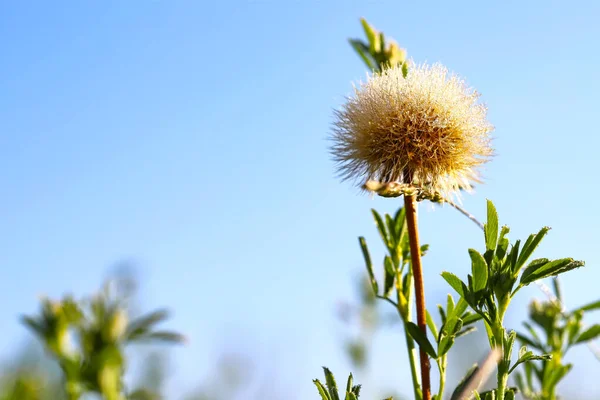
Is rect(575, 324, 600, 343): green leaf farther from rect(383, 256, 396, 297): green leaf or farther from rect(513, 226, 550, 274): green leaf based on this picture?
rect(383, 256, 396, 297): green leaf

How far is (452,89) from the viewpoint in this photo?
208cm

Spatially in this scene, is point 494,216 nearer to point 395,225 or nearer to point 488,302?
point 488,302

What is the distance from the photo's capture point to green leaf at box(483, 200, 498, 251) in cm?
168

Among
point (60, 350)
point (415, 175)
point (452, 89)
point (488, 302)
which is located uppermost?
point (452, 89)

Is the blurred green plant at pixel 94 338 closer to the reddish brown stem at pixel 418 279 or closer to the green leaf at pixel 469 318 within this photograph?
the reddish brown stem at pixel 418 279

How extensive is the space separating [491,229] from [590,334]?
0.39m

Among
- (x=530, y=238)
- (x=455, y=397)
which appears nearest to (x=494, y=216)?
(x=530, y=238)

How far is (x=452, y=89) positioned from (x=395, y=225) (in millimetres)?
498

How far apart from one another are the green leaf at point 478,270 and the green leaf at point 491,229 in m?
0.11

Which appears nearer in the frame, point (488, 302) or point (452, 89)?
point (488, 302)

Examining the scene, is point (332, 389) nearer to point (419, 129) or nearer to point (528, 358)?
point (528, 358)

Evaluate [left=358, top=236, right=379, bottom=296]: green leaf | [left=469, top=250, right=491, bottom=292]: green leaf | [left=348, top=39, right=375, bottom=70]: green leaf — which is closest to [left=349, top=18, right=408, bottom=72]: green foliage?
[left=348, top=39, right=375, bottom=70]: green leaf

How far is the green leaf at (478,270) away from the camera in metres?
1.58

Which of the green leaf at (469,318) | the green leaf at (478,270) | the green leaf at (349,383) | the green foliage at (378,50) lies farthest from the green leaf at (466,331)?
the green foliage at (378,50)
